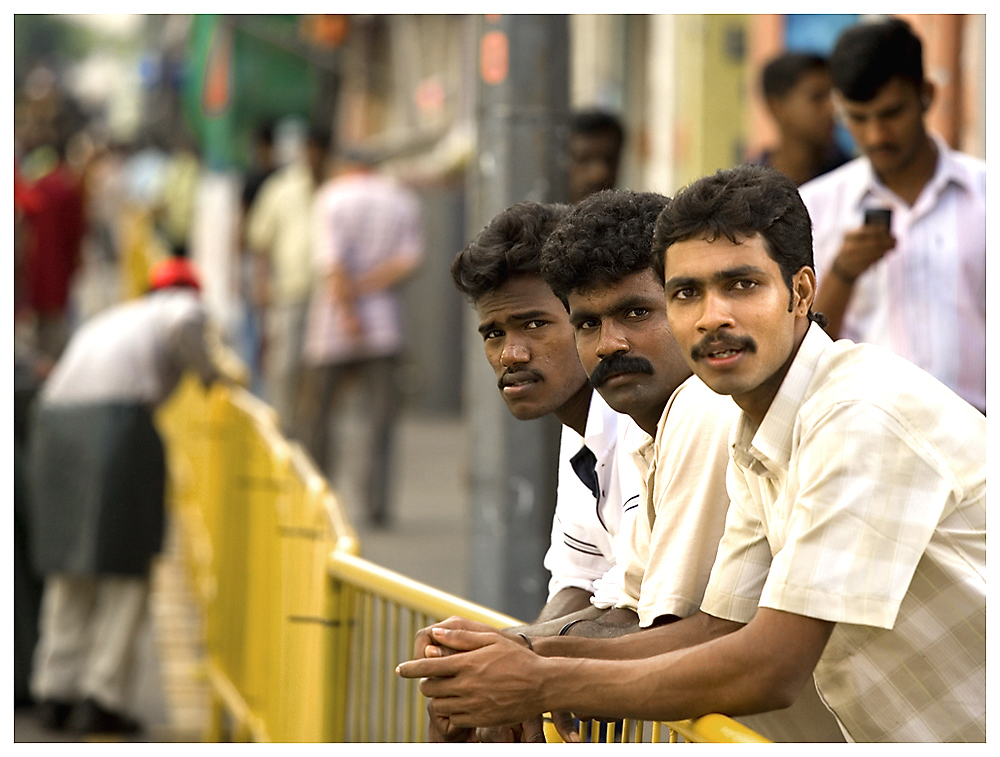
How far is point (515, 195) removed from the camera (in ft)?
16.7

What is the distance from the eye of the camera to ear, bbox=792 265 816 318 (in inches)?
99.7

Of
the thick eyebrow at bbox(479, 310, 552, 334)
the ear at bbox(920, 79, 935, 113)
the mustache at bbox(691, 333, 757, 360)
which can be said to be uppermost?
the ear at bbox(920, 79, 935, 113)

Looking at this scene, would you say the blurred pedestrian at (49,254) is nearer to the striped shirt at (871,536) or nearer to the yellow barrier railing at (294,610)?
the yellow barrier railing at (294,610)

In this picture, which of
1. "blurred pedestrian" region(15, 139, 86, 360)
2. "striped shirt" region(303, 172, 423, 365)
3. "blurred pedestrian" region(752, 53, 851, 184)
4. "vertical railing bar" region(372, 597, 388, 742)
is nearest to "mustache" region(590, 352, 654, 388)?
"vertical railing bar" region(372, 597, 388, 742)

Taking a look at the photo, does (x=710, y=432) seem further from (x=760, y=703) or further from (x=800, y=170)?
(x=800, y=170)

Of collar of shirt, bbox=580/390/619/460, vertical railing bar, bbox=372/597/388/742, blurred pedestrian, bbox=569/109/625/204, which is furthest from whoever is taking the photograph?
blurred pedestrian, bbox=569/109/625/204

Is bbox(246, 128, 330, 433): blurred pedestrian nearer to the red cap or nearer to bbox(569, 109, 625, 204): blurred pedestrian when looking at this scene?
the red cap

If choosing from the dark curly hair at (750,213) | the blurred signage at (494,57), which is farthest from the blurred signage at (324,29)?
the dark curly hair at (750,213)

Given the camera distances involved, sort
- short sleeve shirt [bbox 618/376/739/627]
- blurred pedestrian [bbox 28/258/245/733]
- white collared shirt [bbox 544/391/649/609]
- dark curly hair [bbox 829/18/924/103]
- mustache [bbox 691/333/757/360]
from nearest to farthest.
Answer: mustache [bbox 691/333/757/360] → short sleeve shirt [bbox 618/376/739/627] → white collared shirt [bbox 544/391/649/609] → dark curly hair [bbox 829/18/924/103] → blurred pedestrian [bbox 28/258/245/733]

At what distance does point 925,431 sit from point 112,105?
45.5 meters

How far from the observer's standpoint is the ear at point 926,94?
4.80m

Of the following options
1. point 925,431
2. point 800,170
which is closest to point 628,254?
point 925,431

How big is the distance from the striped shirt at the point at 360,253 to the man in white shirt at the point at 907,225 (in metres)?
5.37

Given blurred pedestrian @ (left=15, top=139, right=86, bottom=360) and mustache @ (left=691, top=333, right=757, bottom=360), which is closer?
mustache @ (left=691, top=333, right=757, bottom=360)
